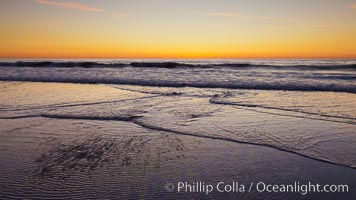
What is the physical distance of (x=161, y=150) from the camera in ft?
12.2

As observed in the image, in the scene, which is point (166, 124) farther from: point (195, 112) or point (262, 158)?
point (262, 158)

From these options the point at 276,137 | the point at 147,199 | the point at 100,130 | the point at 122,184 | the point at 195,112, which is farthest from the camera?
the point at 195,112

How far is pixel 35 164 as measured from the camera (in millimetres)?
3166

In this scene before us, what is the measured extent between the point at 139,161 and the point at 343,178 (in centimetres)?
226

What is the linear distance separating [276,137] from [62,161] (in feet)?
10.3

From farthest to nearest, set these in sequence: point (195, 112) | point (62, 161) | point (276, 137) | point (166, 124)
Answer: point (195, 112) → point (166, 124) → point (276, 137) → point (62, 161)

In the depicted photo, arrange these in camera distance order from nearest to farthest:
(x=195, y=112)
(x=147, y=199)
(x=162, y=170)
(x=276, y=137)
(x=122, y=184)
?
(x=147, y=199)
(x=122, y=184)
(x=162, y=170)
(x=276, y=137)
(x=195, y=112)

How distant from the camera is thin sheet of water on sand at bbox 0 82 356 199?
8.90 feet

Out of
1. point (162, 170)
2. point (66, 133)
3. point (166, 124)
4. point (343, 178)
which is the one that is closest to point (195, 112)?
point (166, 124)

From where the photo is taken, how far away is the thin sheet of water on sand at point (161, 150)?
8.90ft

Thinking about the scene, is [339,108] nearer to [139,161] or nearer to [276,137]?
[276,137]

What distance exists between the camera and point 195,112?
6387 millimetres

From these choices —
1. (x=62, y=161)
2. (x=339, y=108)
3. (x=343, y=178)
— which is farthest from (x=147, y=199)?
(x=339, y=108)

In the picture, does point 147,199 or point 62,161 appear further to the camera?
point 62,161
